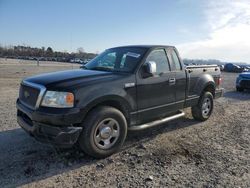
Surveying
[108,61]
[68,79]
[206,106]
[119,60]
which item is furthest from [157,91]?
[206,106]

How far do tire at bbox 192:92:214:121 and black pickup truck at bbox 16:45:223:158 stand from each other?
0.73 meters

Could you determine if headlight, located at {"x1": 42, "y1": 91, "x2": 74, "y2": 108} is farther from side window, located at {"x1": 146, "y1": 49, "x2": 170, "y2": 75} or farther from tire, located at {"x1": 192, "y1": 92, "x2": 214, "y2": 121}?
tire, located at {"x1": 192, "y1": 92, "x2": 214, "y2": 121}

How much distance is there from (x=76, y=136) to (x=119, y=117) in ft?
2.86

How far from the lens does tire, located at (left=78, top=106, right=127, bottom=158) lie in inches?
168

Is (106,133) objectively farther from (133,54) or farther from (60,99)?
(133,54)

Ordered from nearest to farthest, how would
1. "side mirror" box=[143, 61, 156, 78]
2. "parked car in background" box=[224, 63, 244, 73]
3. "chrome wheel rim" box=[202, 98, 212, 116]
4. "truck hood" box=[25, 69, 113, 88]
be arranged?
"truck hood" box=[25, 69, 113, 88] < "side mirror" box=[143, 61, 156, 78] < "chrome wheel rim" box=[202, 98, 212, 116] < "parked car in background" box=[224, 63, 244, 73]

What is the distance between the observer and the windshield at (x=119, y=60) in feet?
17.2

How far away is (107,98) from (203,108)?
11.6ft

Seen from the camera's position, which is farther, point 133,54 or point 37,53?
point 37,53

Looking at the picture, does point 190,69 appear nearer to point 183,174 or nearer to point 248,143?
point 248,143

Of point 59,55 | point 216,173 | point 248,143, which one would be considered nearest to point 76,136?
point 216,173

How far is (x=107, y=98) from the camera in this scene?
14.7ft

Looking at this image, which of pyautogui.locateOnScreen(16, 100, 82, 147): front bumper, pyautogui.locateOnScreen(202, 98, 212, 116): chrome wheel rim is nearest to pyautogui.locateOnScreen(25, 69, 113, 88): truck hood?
pyautogui.locateOnScreen(16, 100, 82, 147): front bumper

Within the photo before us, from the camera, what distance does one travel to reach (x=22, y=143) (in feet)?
16.9
